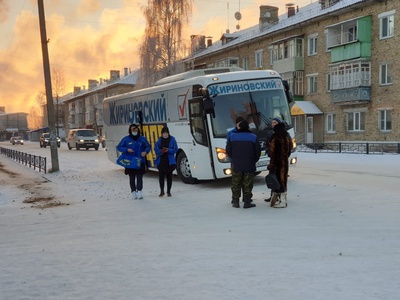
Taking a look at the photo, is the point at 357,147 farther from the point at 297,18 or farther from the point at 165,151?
the point at 165,151

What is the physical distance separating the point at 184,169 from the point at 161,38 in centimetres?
2843

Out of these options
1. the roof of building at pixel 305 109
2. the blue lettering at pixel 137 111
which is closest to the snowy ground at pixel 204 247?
the blue lettering at pixel 137 111

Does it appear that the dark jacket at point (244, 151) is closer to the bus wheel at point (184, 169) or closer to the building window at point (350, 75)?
the bus wheel at point (184, 169)

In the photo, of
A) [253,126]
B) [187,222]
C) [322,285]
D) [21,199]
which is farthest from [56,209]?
[322,285]

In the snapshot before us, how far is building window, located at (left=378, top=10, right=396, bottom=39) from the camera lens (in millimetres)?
29312

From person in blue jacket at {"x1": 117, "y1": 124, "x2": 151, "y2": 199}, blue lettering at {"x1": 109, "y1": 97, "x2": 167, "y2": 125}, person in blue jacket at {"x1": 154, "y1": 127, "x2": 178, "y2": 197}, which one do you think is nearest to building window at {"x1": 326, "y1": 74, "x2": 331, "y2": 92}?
blue lettering at {"x1": 109, "y1": 97, "x2": 167, "y2": 125}

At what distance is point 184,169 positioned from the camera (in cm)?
1302

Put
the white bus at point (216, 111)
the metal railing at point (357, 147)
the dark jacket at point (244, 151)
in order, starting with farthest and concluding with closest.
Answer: the metal railing at point (357, 147) < the white bus at point (216, 111) < the dark jacket at point (244, 151)

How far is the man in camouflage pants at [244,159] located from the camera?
841cm

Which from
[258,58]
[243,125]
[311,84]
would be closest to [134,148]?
[243,125]

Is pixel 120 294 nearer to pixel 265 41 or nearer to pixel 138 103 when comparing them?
pixel 138 103

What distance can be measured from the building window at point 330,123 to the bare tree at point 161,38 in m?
14.4

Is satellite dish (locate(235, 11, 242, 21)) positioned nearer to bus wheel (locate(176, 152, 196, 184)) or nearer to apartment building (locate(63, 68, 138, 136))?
apartment building (locate(63, 68, 138, 136))

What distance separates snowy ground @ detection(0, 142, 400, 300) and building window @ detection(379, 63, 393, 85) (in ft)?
71.3
